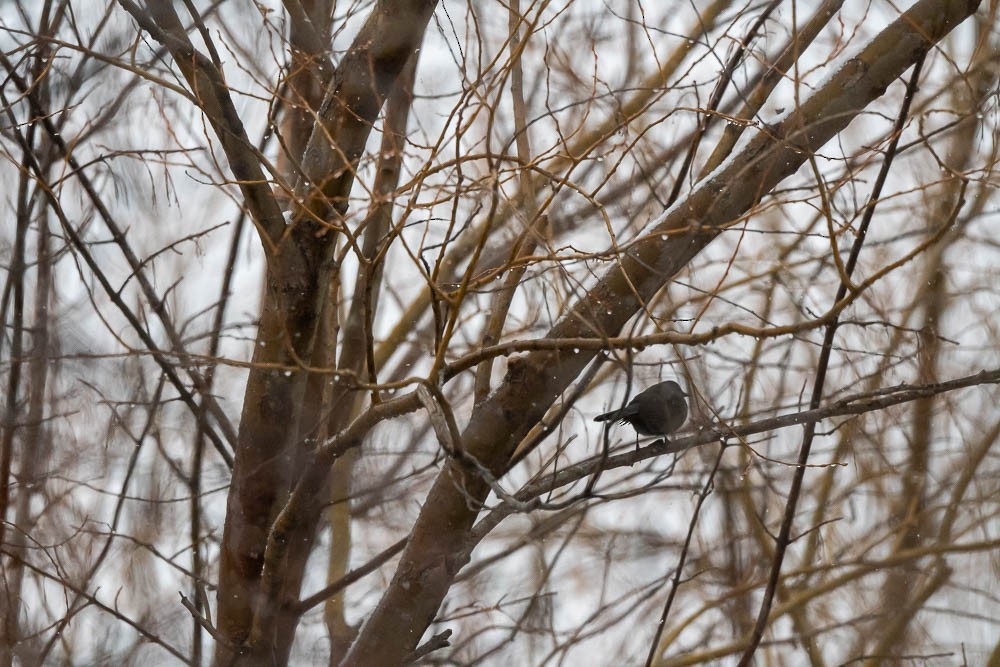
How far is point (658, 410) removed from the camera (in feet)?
10.0

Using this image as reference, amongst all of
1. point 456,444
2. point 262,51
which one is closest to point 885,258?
point 262,51

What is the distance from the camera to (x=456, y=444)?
1.61 meters

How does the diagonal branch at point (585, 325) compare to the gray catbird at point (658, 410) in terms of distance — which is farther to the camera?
the gray catbird at point (658, 410)

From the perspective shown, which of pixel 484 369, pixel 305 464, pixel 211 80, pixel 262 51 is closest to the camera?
pixel 211 80

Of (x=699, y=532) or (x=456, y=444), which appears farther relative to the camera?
(x=699, y=532)

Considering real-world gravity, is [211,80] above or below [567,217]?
below

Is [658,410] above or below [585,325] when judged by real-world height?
above

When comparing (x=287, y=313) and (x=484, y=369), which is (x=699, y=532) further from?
(x=287, y=313)

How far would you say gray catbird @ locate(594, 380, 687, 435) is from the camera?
305 centimetres

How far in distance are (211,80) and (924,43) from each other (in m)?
1.91

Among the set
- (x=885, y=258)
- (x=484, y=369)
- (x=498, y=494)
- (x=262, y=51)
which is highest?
(x=262, y=51)

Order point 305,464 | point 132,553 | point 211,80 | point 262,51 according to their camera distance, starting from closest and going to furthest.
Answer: point 211,80 < point 305,464 < point 262,51 < point 132,553

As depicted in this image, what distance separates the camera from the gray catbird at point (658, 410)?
10.0ft

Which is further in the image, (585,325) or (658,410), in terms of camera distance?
(658,410)
